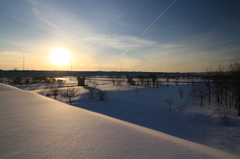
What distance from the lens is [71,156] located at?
130 cm

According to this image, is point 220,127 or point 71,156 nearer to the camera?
point 71,156

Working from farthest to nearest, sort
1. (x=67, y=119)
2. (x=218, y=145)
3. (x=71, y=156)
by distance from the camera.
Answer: (x=218, y=145) → (x=67, y=119) → (x=71, y=156)

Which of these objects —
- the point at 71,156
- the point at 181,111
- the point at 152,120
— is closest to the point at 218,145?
the point at 152,120

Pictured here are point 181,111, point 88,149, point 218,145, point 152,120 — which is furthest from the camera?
point 181,111

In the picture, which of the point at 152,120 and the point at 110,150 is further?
the point at 152,120

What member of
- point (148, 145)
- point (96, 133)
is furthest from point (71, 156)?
point (148, 145)

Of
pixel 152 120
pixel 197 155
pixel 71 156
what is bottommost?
pixel 152 120

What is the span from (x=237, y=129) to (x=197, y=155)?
7.31 m

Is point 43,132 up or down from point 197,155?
up

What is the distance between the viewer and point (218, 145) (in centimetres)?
504

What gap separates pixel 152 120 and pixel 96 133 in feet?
23.0

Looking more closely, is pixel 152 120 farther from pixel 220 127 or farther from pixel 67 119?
pixel 67 119

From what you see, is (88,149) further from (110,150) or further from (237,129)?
(237,129)

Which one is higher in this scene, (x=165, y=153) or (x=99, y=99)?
(x=165, y=153)
